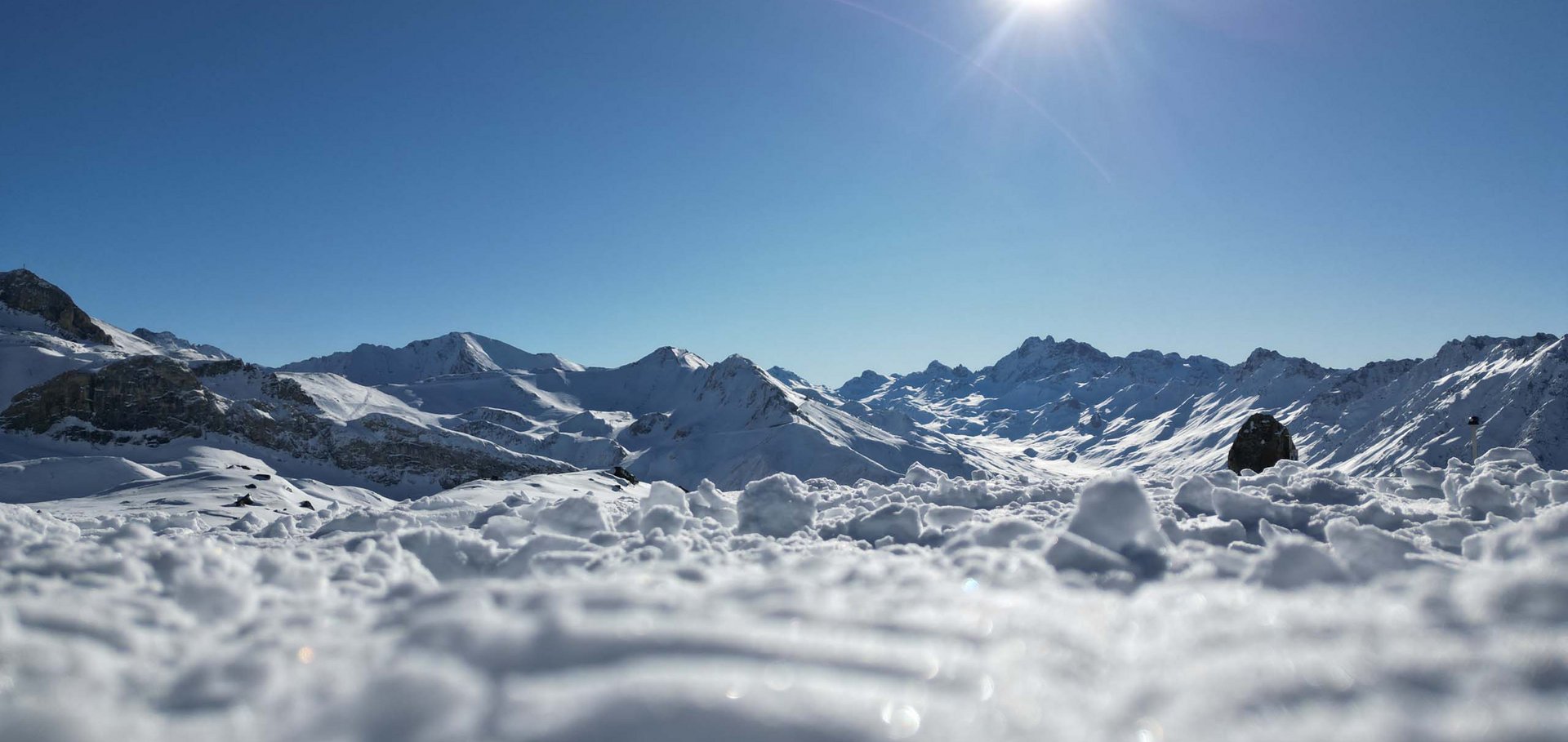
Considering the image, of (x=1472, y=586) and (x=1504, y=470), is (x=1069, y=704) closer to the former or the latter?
(x=1472, y=586)

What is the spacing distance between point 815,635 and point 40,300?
14384 cm

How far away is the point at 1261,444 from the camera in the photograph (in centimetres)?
2130

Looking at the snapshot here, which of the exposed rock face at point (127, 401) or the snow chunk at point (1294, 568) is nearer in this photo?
the snow chunk at point (1294, 568)

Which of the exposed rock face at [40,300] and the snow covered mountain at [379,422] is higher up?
the exposed rock face at [40,300]

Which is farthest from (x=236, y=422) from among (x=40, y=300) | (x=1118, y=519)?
(x=1118, y=519)

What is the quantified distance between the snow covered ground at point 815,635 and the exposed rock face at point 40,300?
138 metres

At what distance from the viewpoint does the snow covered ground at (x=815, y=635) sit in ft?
6.77

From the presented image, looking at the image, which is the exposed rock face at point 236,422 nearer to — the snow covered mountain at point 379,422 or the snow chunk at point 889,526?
the snow covered mountain at point 379,422

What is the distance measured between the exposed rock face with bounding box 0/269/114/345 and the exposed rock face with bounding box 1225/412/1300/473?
14097 centimetres

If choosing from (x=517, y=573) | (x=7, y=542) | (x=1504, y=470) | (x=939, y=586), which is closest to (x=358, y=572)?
(x=517, y=573)

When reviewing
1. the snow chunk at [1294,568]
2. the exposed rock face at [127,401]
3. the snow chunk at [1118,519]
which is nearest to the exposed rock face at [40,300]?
the exposed rock face at [127,401]

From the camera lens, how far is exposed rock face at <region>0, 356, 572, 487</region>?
65.4m

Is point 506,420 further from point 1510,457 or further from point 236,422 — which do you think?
point 1510,457

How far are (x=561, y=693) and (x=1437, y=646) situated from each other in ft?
10.3
